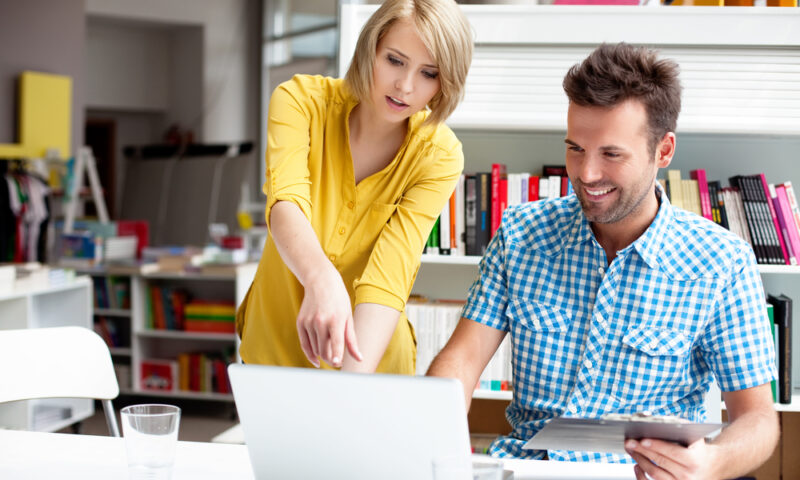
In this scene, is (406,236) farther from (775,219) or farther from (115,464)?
(775,219)

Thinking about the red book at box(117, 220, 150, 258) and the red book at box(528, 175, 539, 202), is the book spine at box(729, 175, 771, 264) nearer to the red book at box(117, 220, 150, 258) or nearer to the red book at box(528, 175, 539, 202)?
the red book at box(528, 175, 539, 202)

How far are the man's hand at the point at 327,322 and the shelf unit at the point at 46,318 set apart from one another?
2982 mm

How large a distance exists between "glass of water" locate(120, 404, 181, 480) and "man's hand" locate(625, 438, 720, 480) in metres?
0.60

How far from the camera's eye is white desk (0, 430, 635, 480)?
116 cm

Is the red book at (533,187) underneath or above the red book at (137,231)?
above

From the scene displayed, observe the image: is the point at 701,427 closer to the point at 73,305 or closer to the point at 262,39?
the point at 73,305

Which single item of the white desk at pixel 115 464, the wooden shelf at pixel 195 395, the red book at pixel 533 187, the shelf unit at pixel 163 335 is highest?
the red book at pixel 533 187

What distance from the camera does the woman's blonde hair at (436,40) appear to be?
52.7 inches

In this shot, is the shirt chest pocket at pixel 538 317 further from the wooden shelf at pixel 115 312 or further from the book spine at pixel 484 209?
the wooden shelf at pixel 115 312

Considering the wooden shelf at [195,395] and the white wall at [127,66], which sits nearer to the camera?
the wooden shelf at [195,395]

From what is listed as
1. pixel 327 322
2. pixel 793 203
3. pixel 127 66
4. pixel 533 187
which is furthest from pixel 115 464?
pixel 127 66

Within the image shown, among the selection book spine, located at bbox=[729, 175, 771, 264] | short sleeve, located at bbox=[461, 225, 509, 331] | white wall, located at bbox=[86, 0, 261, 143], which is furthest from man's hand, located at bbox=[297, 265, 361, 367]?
white wall, located at bbox=[86, 0, 261, 143]

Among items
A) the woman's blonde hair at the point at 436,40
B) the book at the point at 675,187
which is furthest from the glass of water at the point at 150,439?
the book at the point at 675,187

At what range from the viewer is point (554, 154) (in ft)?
8.64
